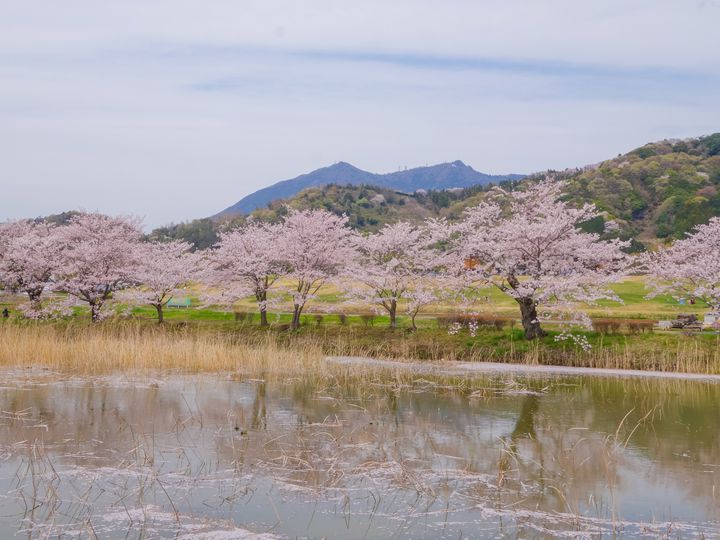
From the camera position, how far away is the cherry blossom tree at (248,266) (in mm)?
41469

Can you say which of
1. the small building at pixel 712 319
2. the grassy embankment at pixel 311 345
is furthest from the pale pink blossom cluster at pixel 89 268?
the small building at pixel 712 319

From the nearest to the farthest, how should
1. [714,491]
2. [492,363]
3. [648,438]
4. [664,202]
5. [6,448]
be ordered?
[714,491] → [6,448] → [648,438] → [492,363] → [664,202]

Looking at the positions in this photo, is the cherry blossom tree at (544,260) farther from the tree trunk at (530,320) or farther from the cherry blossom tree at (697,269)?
the cherry blossom tree at (697,269)

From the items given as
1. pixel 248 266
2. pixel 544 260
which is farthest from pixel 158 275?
pixel 544 260

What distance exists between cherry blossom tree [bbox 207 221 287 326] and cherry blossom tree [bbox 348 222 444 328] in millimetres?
4866

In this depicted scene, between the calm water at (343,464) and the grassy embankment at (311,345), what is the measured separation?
3.59 metres

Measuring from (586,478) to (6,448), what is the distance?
32.2ft

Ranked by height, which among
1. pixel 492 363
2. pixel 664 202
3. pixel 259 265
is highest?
pixel 664 202

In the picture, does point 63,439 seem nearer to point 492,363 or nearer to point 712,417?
point 712,417

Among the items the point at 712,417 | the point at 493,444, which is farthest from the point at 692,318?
the point at 493,444

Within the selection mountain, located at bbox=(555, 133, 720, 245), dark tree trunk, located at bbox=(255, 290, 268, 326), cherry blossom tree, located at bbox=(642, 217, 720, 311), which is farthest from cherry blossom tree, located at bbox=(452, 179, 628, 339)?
mountain, located at bbox=(555, 133, 720, 245)

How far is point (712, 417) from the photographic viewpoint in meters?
18.4

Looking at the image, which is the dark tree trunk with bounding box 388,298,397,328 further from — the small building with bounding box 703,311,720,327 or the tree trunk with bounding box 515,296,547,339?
the small building with bounding box 703,311,720,327

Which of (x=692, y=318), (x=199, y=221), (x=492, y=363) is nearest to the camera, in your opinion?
(x=492, y=363)
